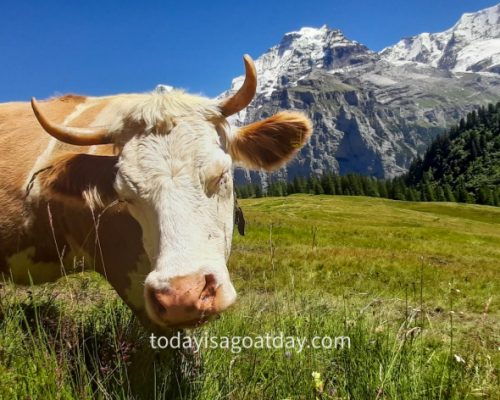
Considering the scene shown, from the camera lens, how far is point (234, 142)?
515cm

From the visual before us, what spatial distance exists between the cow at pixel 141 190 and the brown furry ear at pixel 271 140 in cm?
1

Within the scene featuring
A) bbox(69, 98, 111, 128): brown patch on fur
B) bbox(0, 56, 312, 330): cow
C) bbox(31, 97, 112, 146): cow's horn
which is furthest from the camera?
bbox(69, 98, 111, 128): brown patch on fur

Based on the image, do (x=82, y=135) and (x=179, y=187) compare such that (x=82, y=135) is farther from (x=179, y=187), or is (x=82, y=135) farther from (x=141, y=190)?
(x=179, y=187)

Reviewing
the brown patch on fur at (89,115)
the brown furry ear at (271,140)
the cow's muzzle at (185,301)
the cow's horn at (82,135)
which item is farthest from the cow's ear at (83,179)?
the cow's muzzle at (185,301)

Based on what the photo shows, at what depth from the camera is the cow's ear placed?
4.59m

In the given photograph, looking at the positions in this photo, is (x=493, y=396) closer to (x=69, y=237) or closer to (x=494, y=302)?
(x=69, y=237)

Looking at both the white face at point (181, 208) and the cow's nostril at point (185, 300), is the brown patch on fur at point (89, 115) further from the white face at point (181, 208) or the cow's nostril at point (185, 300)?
the cow's nostril at point (185, 300)

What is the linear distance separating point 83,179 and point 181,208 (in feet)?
5.01

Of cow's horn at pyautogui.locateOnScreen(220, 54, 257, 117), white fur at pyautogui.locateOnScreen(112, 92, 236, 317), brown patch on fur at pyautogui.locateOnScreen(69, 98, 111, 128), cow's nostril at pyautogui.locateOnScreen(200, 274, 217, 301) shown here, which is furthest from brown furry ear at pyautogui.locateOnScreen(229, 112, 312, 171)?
cow's nostril at pyautogui.locateOnScreen(200, 274, 217, 301)

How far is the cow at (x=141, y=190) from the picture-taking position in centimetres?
333

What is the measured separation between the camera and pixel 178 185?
375 cm

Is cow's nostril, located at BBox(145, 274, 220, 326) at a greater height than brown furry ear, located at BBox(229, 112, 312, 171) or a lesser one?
lesser

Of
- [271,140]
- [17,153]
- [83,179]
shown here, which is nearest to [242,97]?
[271,140]

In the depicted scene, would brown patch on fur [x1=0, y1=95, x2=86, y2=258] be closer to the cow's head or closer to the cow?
the cow
